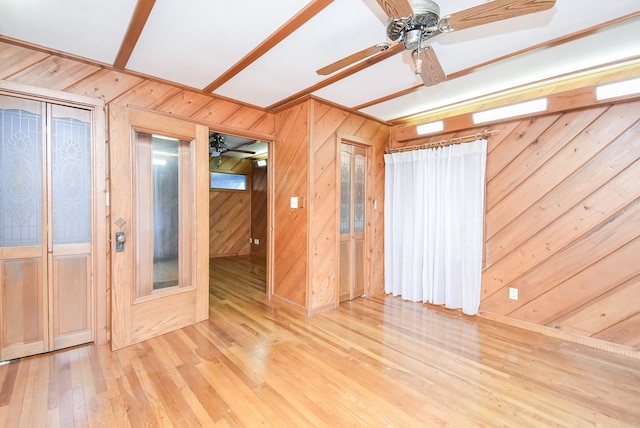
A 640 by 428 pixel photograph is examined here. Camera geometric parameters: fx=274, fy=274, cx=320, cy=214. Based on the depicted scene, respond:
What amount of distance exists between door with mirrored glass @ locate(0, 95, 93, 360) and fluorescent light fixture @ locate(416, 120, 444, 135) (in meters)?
3.82

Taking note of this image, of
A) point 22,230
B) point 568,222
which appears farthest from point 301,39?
point 568,222

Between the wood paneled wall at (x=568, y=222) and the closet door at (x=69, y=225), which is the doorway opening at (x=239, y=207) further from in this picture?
the wood paneled wall at (x=568, y=222)

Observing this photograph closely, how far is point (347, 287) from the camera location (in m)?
3.96

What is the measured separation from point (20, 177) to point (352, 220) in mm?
3467

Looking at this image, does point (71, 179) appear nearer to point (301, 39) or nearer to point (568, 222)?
point (301, 39)

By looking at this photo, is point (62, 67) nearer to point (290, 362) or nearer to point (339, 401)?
point (290, 362)

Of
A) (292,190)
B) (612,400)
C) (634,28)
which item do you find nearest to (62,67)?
(292,190)

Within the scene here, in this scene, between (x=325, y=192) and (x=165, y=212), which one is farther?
(x=325, y=192)

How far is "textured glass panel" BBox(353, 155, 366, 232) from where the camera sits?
4.05 metres

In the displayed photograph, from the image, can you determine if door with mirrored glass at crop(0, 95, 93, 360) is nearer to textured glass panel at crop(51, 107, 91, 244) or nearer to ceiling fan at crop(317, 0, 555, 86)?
textured glass panel at crop(51, 107, 91, 244)

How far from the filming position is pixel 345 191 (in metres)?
3.91

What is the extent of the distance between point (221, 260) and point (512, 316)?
581cm

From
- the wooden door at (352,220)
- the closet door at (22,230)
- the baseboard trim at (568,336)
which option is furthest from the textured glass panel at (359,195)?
the closet door at (22,230)

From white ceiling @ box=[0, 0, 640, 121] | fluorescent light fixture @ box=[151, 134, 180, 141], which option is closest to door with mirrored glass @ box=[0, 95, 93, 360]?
fluorescent light fixture @ box=[151, 134, 180, 141]
